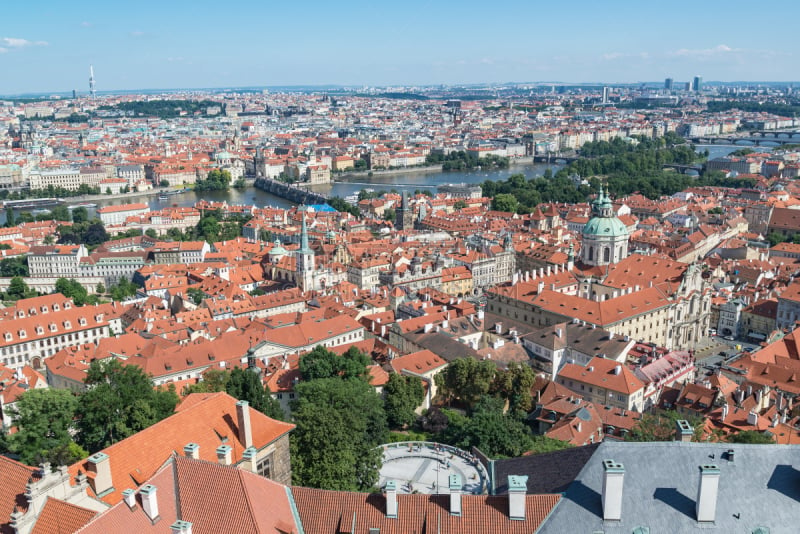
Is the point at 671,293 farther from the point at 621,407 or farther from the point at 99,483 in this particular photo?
the point at 99,483

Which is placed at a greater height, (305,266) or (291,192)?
(305,266)

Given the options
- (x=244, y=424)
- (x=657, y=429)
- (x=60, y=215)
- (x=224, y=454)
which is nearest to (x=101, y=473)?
(x=224, y=454)

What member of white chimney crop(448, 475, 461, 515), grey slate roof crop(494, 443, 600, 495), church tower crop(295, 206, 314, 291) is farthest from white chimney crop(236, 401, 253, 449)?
church tower crop(295, 206, 314, 291)

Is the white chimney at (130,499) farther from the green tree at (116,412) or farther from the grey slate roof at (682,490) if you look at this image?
the green tree at (116,412)

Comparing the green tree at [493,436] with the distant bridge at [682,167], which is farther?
the distant bridge at [682,167]

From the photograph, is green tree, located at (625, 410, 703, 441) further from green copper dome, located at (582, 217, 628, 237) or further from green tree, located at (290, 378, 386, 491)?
green copper dome, located at (582, 217, 628, 237)

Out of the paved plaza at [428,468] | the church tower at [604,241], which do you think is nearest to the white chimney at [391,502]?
the paved plaza at [428,468]

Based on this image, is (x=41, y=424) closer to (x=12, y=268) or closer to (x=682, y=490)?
(x=682, y=490)
